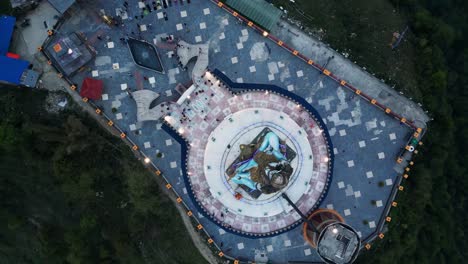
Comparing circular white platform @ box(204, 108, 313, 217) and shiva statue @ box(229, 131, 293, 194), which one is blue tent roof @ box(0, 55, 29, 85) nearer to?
circular white platform @ box(204, 108, 313, 217)

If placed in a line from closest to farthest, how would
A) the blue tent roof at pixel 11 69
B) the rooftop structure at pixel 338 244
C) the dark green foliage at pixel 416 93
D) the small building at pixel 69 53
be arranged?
the rooftop structure at pixel 338 244, the blue tent roof at pixel 11 69, the small building at pixel 69 53, the dark green foliage at pixel 416 93

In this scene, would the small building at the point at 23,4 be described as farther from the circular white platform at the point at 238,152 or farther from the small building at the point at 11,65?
the circular white platform at the point at 238,152

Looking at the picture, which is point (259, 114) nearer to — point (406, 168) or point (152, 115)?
point (152, 115)

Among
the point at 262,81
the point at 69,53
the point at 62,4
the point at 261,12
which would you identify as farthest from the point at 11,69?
the point at 261,12

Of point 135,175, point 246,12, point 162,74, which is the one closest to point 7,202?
point 135,175

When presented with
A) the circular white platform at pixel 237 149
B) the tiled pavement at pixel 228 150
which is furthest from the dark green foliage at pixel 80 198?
the circular white platform at pixel 237 149

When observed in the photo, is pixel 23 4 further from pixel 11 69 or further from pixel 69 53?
pixel 69 53
